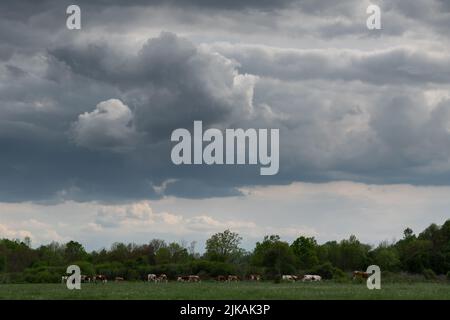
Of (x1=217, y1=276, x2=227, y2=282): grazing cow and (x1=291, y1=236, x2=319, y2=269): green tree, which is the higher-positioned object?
(x1=291, y1=236, x2=319, y2=269): green tree

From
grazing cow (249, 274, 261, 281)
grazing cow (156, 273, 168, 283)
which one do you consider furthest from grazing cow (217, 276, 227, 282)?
grazing cow (156, 273, 168, 283)

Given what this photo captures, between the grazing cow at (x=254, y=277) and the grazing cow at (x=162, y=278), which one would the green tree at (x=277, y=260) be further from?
the grazing cow at (x=162, y=278)

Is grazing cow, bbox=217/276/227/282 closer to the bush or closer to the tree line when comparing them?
the tree line

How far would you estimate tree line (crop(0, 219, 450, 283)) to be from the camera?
8181 cm

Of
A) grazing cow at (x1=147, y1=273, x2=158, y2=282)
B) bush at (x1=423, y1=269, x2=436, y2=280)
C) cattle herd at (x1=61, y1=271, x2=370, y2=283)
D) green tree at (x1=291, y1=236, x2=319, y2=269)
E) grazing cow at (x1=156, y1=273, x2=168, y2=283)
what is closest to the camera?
cattle herd at (x1=61, y1=271, x2=370, y2=283)

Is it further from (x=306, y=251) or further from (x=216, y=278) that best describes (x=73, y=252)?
(x=216, y=278)

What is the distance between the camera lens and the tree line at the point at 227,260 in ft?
268

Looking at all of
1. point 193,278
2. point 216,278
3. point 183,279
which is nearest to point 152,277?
point 183,279

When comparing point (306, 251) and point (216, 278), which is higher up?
point (306, 251)

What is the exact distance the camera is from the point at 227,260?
10419 cm

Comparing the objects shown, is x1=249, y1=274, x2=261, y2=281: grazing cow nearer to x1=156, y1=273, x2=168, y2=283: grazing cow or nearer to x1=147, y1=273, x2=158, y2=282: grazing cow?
x1=156, y1=273, x2=168, y2=283: grazing cow

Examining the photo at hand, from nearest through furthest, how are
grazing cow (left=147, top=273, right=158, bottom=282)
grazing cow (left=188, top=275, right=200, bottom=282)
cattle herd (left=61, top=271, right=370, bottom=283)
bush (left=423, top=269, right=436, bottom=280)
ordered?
cattle herd (left=61, top=271, right=370, bottom=283), grazing cow (left=188, top=275, right=200, bottom=282), grazing cow (left=147, top=273, right=158, bottom=282), bush (left=423, top=269, right=436, bottom=280)

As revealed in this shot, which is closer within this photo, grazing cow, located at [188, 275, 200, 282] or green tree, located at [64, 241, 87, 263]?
grazing cow, located at [188, 275, 200, 282]
